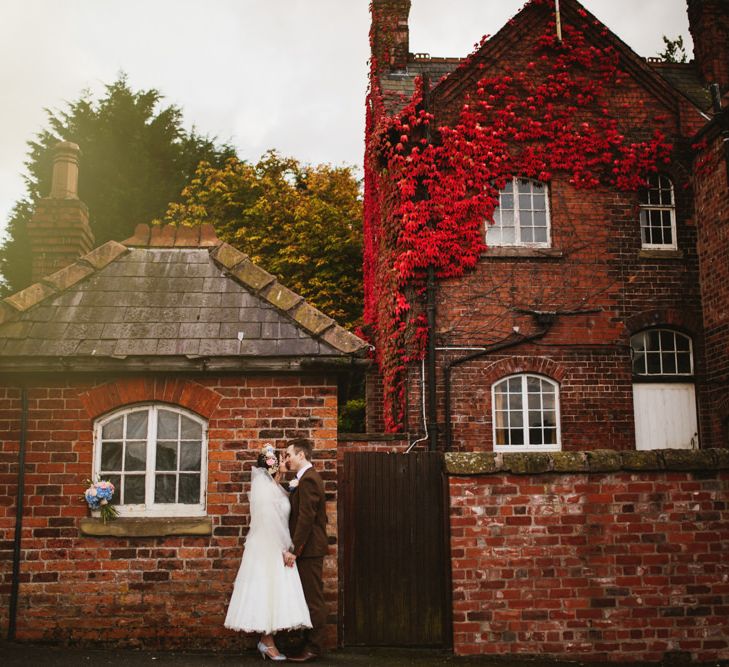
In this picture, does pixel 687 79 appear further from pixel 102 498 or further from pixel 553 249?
pixel 102 498

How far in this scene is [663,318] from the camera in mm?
13117

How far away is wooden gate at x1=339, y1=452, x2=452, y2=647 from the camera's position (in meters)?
7.08

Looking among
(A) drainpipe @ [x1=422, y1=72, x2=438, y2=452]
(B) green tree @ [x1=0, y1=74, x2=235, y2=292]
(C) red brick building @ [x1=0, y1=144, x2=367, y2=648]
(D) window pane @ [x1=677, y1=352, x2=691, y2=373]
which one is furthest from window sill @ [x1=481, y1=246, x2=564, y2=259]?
(B) green tree @ [x1=0, y1=74, x2=235, y2=292]

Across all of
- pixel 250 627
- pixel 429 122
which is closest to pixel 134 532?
pixel 250 627

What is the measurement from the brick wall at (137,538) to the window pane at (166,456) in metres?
0.39

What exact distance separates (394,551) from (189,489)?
7.04 feet

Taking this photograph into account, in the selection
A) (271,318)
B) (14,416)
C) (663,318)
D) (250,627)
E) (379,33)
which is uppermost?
(379,33)

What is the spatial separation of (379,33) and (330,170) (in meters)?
10.6

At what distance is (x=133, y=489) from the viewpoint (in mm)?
7199

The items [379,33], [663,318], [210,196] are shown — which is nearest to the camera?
[663,318]

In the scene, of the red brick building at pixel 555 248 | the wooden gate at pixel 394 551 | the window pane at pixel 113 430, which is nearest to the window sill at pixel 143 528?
the window pane at pixel 113 430

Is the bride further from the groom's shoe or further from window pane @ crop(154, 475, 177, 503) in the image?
window pane @ crop(154, 475, 177, 503)

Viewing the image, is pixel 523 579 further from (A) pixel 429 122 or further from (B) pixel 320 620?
(A) pixel 429 122

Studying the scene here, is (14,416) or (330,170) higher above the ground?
(330,170)
